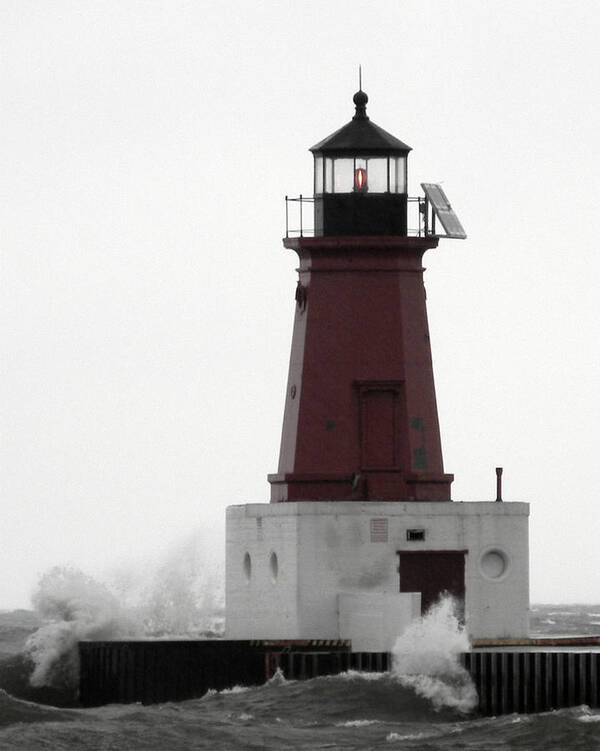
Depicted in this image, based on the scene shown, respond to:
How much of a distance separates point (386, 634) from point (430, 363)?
532 centimetres

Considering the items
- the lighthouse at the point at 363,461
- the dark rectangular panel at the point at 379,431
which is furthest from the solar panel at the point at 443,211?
the dark rectangular panel at the point at 379,431

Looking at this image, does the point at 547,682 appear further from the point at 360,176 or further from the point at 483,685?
the point at 360,176

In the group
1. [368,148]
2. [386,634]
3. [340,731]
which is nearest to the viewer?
[340,731]

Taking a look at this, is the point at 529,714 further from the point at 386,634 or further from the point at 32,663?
the point at 32,663

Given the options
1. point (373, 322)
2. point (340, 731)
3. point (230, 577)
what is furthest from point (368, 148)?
point (340, 731)

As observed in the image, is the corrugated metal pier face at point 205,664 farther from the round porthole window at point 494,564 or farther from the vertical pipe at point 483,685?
the round porthole window at point 494,564

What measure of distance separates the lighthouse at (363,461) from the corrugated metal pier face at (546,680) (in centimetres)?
269

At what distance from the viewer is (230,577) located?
46.2 m

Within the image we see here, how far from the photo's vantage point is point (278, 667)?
4216 cm

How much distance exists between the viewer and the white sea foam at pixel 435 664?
40.8m

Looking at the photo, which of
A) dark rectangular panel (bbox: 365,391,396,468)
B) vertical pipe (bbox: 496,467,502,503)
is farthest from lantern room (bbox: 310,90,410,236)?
vertical pipe (bbox: 496,467,502,503)

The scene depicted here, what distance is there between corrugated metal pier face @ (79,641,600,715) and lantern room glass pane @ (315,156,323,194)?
7990mm

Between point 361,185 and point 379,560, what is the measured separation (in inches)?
257

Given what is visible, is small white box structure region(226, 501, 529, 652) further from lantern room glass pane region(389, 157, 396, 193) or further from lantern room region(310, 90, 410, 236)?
lantern room glass pane region(389, 157, 396, 193)
